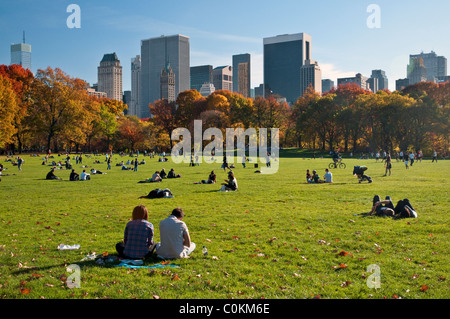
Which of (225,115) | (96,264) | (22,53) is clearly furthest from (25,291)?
(22,53)

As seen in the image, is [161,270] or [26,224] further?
[26,224]

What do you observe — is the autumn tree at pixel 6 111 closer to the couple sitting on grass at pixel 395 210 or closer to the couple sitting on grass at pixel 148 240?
the couple sitting on grass at pixel 148 240

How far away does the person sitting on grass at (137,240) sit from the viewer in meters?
8.73

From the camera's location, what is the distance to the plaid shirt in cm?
873

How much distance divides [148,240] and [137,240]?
0.25 m

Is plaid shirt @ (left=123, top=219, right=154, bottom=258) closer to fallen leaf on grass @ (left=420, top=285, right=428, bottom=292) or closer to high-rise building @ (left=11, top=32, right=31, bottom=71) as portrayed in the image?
fallen leaf on grass @ (left=420, top=285, right=428, bottom=292)

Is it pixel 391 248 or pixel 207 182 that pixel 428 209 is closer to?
pixel 391 248

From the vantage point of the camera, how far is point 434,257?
855 cm

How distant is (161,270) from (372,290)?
13.6 feet

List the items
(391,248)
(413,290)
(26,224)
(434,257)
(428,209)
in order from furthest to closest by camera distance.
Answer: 1. (428,209)
2. (26,224)
3. (391,248)
4. (434,257)
5. (413,290)

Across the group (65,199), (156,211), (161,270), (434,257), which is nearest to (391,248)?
(434,257)

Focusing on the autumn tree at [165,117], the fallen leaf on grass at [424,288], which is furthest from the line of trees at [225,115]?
the fallen leaf on grass at [424,288]

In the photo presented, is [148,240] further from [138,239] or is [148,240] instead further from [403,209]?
[403,209]

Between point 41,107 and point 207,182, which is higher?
point 41,107
